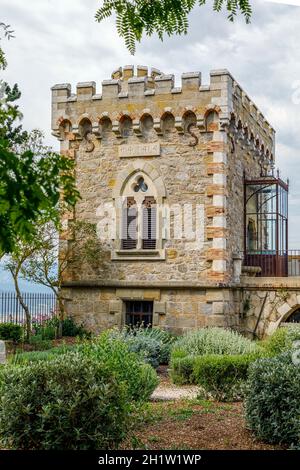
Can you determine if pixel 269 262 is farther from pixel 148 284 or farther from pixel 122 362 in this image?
pixel 122 362

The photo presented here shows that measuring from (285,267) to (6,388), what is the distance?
1267 cm

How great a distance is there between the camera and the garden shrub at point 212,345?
12.6m

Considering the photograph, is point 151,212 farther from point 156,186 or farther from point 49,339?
point 49,339

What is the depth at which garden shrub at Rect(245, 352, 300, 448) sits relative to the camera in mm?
6734

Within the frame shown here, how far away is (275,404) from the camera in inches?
273

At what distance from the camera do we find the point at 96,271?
16719 mm

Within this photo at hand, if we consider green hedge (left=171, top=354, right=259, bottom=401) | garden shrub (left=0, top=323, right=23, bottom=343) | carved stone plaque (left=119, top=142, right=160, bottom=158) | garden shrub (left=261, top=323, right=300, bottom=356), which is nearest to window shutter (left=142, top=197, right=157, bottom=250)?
carved stone plaque (left=119, top=142, right=160, bottom=158)

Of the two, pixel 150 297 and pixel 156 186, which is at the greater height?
pixel 156 186

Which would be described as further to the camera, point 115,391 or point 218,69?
point 218,69

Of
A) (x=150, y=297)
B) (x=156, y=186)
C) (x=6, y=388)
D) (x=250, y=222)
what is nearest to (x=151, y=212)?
(x=156, y=186)

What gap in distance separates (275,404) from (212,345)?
6.06m

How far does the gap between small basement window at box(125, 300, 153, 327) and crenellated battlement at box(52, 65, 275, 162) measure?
161 inches

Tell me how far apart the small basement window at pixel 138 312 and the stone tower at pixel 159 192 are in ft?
0.08
